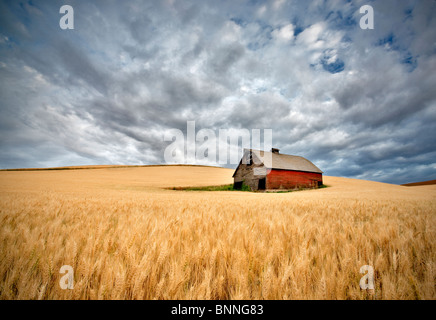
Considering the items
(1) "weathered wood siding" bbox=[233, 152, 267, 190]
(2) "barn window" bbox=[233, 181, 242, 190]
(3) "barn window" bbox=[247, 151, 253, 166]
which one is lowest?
(2) "barn window" bbox=[233, 181, 242, 190]

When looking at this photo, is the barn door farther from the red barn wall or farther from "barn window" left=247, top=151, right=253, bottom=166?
"barn window" left=247, top=151, right=253, bottom=166

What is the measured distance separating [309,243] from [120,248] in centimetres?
189

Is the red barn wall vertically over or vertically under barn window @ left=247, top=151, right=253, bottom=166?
under

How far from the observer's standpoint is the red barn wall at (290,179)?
98.8 ft

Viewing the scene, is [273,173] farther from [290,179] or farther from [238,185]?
[238,185]

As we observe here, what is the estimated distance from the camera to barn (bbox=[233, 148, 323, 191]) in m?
30.3

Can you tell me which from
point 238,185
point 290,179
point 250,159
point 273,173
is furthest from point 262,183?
point 290,179

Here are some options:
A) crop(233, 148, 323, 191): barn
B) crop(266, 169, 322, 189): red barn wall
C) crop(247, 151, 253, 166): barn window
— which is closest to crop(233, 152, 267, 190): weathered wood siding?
crop(233, 148, 323, 191): barn

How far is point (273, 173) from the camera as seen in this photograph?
99.5ft

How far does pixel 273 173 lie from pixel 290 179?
15.6 feet

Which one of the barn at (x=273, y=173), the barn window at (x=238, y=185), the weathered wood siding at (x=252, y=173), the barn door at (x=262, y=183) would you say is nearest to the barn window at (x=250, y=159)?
the barn at (x=273, y=173)

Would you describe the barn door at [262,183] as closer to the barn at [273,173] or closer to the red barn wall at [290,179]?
the barn at [273,173]
